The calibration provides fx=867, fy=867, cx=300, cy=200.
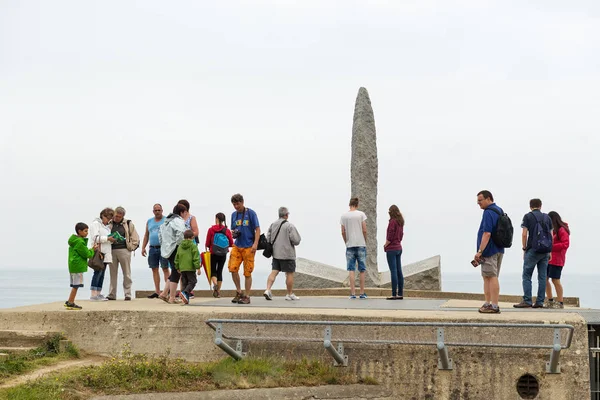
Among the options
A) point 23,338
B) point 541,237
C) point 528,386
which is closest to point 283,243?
point 541,237

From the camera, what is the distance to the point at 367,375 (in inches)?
427

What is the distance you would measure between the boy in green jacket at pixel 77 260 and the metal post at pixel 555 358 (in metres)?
6.56

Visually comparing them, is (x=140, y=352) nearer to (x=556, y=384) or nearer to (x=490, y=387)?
(x=490, y=387)

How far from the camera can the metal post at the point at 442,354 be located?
33.1ft

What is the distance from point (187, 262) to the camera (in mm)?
12906

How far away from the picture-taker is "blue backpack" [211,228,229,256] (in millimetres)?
13781

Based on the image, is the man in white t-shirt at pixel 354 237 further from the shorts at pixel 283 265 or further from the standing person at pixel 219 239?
the standing person at pixel 219 239

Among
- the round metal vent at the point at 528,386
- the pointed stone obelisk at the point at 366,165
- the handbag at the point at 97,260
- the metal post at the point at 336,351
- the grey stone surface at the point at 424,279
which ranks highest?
the pointed stone obelisk at the point at 366,165

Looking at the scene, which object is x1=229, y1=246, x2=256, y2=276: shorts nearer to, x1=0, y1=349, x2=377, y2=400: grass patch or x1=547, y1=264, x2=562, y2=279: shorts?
x1=0, y1=349, x2=377, y2=400: grass patch

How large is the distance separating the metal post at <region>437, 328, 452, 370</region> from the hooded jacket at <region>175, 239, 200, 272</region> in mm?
4163

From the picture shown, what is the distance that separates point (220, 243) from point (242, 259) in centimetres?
55

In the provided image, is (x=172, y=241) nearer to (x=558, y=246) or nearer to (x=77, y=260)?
(x=77, y=260)

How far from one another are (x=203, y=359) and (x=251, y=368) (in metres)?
0.94

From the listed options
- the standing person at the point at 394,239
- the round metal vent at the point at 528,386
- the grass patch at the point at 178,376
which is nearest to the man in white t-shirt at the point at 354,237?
the standing person at the point at 394,239
